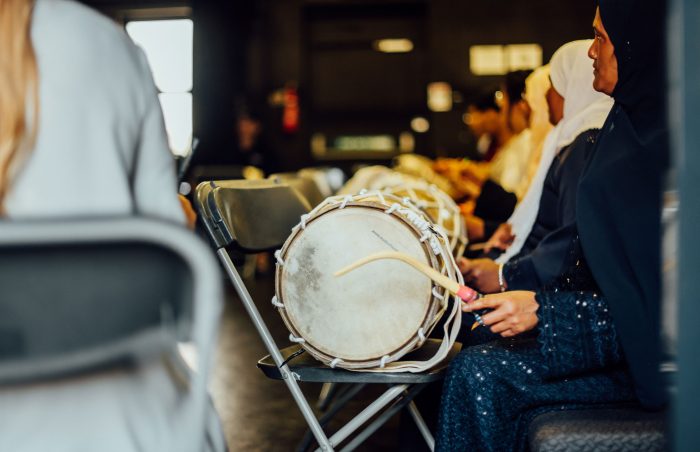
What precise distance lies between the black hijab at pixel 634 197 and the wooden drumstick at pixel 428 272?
0.84 ft

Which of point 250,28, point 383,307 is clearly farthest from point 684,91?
point 250,28

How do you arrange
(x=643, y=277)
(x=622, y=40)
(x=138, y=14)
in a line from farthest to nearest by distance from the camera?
1. (x=138, y=14)
2. (x=622, y=40)
3. (x=643, y=277)

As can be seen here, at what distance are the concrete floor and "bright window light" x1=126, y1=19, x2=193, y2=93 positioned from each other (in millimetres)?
7726

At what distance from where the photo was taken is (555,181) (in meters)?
2.74

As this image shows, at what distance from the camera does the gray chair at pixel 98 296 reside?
36.4 inches

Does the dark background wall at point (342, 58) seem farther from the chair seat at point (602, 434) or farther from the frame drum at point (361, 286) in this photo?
the chair seat at point (602, 434)

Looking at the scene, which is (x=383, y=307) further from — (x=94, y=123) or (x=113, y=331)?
(x=113, y=331)

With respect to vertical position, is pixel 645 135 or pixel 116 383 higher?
pixel 645 135

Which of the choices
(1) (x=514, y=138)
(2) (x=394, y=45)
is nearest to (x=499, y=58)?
(2) (x=394, y=45)

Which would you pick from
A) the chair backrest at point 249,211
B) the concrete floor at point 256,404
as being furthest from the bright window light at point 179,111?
the chair backrest at point 249,211

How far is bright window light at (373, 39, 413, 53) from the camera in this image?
13.6 metres

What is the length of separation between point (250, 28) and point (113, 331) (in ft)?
41.8

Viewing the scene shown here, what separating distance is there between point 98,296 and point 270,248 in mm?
1436

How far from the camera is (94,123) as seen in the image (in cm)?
122
